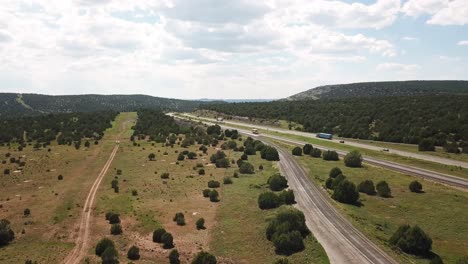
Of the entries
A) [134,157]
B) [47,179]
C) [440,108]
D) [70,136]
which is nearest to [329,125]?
[440,108]

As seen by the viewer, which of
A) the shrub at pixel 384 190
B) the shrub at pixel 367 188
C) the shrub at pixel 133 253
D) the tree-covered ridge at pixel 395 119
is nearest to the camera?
the shrub at pixel 133 253

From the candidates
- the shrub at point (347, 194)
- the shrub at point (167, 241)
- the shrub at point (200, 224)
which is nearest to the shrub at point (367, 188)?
the shrub at point (347, 194)

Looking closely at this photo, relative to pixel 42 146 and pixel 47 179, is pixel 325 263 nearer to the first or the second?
pixel 47 179

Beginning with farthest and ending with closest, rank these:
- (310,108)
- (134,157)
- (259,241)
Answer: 1. (310,108)
2. (134,157)
3. (259,241)

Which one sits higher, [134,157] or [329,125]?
[329,125]

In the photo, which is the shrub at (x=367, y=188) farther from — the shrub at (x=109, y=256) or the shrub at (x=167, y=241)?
the shrub at (x=109, y=256)

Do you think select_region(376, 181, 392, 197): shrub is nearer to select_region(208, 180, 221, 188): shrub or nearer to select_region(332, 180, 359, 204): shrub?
select_region(332, 180, 359, 204): shrub
